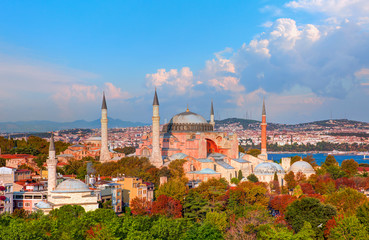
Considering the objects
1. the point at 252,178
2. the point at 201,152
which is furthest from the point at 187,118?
the point at 252,178

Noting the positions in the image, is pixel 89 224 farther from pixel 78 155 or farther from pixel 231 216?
pixel 78 155

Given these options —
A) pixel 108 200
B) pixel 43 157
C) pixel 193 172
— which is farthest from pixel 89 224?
pixel 43 157

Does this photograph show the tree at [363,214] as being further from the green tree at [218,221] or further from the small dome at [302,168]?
the small dome at [302,168]

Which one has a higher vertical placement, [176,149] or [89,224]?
[176,149]

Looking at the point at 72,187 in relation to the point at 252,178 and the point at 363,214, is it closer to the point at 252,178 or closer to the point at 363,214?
the point at 363,214

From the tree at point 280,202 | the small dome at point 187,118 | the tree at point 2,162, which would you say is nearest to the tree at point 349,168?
the small dome at point 187,118

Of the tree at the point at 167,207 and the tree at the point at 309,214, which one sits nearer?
the tree at the point at 309,214
